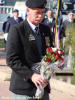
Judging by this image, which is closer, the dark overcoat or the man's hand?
the man's hand

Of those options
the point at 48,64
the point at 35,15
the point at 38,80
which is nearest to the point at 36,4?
the point at 35,15

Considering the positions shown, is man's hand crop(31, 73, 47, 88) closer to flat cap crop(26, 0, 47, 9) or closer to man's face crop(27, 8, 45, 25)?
man's face crop(27, 8, 45, 25)

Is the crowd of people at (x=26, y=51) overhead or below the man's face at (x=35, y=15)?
below

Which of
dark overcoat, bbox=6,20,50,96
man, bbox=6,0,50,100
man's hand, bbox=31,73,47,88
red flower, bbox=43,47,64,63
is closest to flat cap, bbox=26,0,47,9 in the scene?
man, bbox=6,0,50,100

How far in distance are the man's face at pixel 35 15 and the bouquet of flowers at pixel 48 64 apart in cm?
32

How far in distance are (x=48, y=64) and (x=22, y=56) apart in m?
0.26

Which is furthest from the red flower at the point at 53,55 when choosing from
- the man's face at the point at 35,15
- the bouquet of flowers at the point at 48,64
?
the man's face at the point at 35,15

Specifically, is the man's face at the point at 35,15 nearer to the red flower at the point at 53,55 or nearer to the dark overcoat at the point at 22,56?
the dark overcoat at the point at 22,56

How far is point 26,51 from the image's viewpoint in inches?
162

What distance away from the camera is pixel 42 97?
418 centimetres

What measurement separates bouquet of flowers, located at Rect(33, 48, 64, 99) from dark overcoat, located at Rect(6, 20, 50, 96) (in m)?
0.09

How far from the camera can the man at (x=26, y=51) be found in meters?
4.07

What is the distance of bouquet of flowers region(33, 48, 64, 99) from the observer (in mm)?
4059

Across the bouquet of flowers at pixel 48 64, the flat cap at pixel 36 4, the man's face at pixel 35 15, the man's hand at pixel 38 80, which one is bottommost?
the man's hand at pixel 38 80
